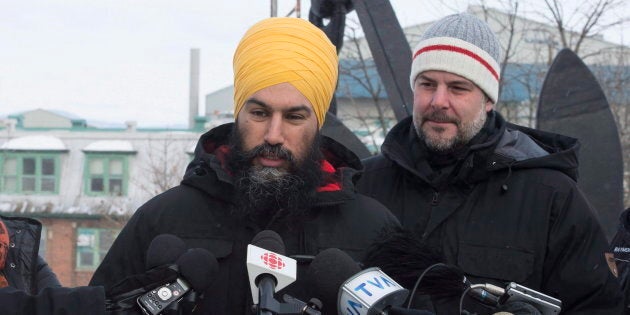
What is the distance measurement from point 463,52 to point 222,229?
4.69 ft

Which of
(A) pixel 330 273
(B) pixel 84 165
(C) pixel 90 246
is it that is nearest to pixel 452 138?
(A) pixel 330 273

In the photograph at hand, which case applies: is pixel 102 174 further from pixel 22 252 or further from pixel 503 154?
pixel 503 154

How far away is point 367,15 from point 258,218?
351 cm

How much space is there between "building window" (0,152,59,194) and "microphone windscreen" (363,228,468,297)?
2766 cm

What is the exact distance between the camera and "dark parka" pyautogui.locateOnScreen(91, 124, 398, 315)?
2.91m

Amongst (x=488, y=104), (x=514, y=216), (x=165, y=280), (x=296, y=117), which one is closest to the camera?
(x=165, y=280)

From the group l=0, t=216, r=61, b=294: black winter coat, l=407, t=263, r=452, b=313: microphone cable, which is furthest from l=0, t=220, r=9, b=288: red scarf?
l=407, t=263, r=452, b=313: microphone cable

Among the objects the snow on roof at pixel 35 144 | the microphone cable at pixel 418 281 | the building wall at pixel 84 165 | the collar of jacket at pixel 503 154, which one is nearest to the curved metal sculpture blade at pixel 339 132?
the collar of jacket at pixel 503 154

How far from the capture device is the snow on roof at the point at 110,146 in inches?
1141

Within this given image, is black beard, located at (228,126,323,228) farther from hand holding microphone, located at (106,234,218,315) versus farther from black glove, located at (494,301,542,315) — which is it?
black glove, located at (494,301,542,315)

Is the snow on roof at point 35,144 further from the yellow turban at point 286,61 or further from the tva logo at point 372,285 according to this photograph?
the tva logo at point 372,285

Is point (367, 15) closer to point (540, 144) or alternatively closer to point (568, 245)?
point (540, 144)

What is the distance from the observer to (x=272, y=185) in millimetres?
3121

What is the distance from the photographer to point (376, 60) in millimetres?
6438
